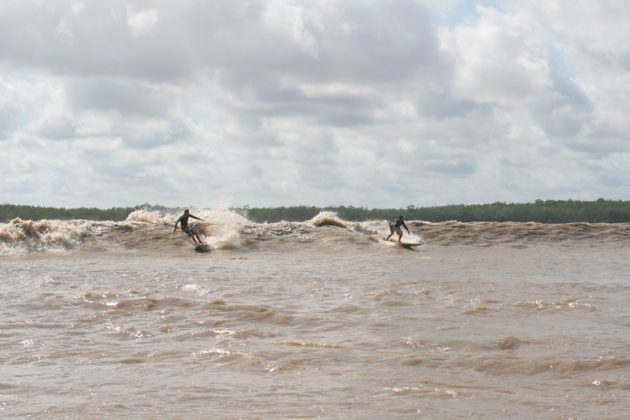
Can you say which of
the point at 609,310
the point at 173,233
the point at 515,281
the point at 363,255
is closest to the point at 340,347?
the point at 609,310

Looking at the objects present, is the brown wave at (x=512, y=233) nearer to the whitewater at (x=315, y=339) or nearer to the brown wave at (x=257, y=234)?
the brown wave at (x=257, y=234)

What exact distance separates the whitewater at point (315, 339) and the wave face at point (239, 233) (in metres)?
5.20

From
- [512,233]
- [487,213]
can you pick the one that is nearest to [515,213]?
[487,213]

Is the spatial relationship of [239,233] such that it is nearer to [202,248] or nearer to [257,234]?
[257,234]

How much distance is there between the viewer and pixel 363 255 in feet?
85.9

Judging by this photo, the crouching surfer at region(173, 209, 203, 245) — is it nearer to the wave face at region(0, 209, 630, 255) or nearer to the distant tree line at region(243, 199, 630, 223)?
the wave face at region(0, 209, 630, 255)

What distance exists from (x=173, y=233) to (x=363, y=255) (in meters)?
8.53

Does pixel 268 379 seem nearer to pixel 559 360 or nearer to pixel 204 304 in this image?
pixel 559 360

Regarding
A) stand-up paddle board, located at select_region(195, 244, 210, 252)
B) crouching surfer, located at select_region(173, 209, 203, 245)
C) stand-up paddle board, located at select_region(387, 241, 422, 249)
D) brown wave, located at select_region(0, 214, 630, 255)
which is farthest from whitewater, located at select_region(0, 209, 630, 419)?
stand-up paddle board, located at select_region(387, 241, 422, 249)

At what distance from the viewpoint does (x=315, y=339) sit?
10375 mm

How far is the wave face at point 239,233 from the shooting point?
2819 centimetres

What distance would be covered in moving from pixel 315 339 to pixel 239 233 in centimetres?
2041

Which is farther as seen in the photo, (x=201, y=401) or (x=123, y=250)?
(x=123, y=250)

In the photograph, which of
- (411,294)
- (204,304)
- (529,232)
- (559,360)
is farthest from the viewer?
(529,232)
